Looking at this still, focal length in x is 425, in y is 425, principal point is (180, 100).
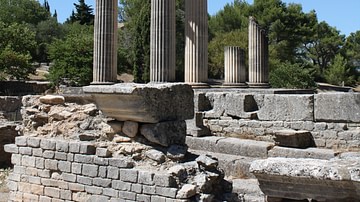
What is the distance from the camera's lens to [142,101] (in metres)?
5.74

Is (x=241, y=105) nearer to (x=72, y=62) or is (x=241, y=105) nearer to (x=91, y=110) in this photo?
(x=91, y=110)

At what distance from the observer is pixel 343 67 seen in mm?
48969

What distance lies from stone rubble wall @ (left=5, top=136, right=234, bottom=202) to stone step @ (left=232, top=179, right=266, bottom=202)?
0.65 meters

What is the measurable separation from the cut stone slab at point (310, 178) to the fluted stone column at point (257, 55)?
1438cm

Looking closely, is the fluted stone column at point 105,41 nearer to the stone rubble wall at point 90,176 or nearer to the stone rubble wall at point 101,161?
the stone rubble wall at point 101,161

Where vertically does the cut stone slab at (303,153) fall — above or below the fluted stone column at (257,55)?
below

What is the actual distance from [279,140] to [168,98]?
3713 millimetres

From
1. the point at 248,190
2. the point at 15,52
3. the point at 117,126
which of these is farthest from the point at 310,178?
the point at 15,52

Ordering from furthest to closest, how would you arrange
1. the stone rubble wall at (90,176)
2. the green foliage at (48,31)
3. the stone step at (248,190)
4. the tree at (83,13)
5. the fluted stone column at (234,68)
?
the tree at (83,13), the green foliage at (48,31), the fluted stone column at (234,68), the stone step at (248,190), the stone rubble wall at (90,176)

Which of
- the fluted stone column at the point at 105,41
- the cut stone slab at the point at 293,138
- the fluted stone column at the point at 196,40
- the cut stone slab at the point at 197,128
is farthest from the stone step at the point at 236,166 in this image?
the fluted stone column at the point at 105,41

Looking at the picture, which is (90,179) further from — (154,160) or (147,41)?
(147,41)

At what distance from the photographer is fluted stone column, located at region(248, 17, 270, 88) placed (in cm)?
1830

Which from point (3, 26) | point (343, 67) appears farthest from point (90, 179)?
point (343, 67)

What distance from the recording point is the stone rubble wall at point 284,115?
876cm
